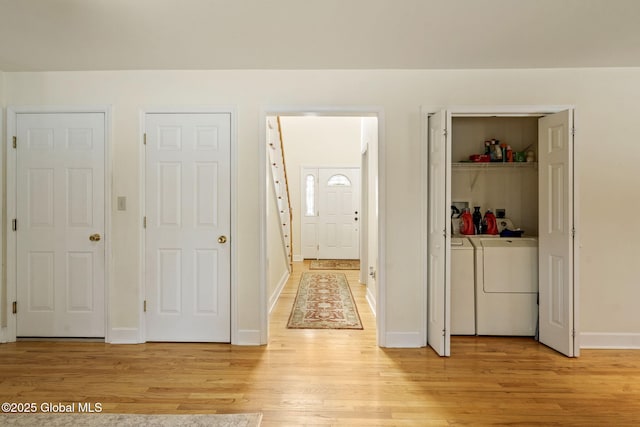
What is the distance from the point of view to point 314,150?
8.74 m

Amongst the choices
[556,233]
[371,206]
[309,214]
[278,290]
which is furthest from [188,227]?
[309,214]

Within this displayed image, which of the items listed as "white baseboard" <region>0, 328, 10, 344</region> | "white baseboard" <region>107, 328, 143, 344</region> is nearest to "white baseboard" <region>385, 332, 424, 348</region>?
"white baseboard" <region>107, 328, 143, 344</region>

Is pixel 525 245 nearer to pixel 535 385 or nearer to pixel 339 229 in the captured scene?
pixel 535 385

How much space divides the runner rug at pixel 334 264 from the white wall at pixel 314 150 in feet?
1.94

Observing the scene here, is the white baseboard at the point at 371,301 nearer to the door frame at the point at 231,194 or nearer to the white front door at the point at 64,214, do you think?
the door frame at the point at 231,194

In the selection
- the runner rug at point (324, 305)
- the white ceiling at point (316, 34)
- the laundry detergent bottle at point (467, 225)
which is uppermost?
the white ceiling at point (316, 34)

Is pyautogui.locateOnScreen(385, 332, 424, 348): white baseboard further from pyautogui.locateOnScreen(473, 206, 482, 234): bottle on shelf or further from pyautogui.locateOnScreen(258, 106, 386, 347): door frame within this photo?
pyautogui.locateOnScreen(473, 206, 482, 234): bottle on shelf

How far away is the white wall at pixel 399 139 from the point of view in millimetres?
3457

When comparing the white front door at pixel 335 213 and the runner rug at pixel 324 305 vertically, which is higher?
the white front door at pixel 335 213

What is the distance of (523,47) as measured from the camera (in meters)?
3.00

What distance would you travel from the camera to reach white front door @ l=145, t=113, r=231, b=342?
3529mm

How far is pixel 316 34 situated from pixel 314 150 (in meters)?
5.99

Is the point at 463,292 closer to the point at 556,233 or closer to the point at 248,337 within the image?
the point at 556,233

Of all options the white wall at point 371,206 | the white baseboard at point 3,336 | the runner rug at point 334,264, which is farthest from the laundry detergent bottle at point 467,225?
the white baseboard at point 3,336
